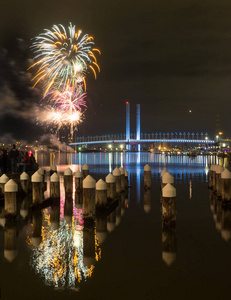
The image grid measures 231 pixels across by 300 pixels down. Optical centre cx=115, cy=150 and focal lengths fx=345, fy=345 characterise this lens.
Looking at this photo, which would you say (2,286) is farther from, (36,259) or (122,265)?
(122,265)

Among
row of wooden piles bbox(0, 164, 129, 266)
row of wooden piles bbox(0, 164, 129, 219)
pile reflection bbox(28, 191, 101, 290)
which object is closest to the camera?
pile reflection bbox(28, 191, 101, 290)

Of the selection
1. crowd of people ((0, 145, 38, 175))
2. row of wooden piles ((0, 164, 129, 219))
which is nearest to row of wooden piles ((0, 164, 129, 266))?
row of wooden piles ((0, 164, 129, 219))

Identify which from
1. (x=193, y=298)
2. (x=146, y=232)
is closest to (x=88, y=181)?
(x=146, y=232)

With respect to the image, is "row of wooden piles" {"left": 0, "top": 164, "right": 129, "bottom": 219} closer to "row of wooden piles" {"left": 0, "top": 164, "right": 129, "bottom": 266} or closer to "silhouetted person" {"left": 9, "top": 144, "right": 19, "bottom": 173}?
"row of wooden piles" {"left": 0, "top": 164, "right": 129, "bottom": 266}

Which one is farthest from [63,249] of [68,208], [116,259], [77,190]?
[77,190]

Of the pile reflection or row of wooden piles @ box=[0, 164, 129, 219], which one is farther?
row of wooden piles @ box=[0, 164, 129, 219]

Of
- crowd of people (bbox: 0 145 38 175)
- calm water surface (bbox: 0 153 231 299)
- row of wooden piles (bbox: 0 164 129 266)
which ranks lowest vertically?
calm water surface (bbox: 0 153 231 299)

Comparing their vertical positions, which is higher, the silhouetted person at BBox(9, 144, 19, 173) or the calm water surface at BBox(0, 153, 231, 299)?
the silhouetted person at BBox(9, 144, 19, 173)

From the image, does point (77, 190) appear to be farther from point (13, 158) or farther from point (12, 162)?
point (12, 162)
